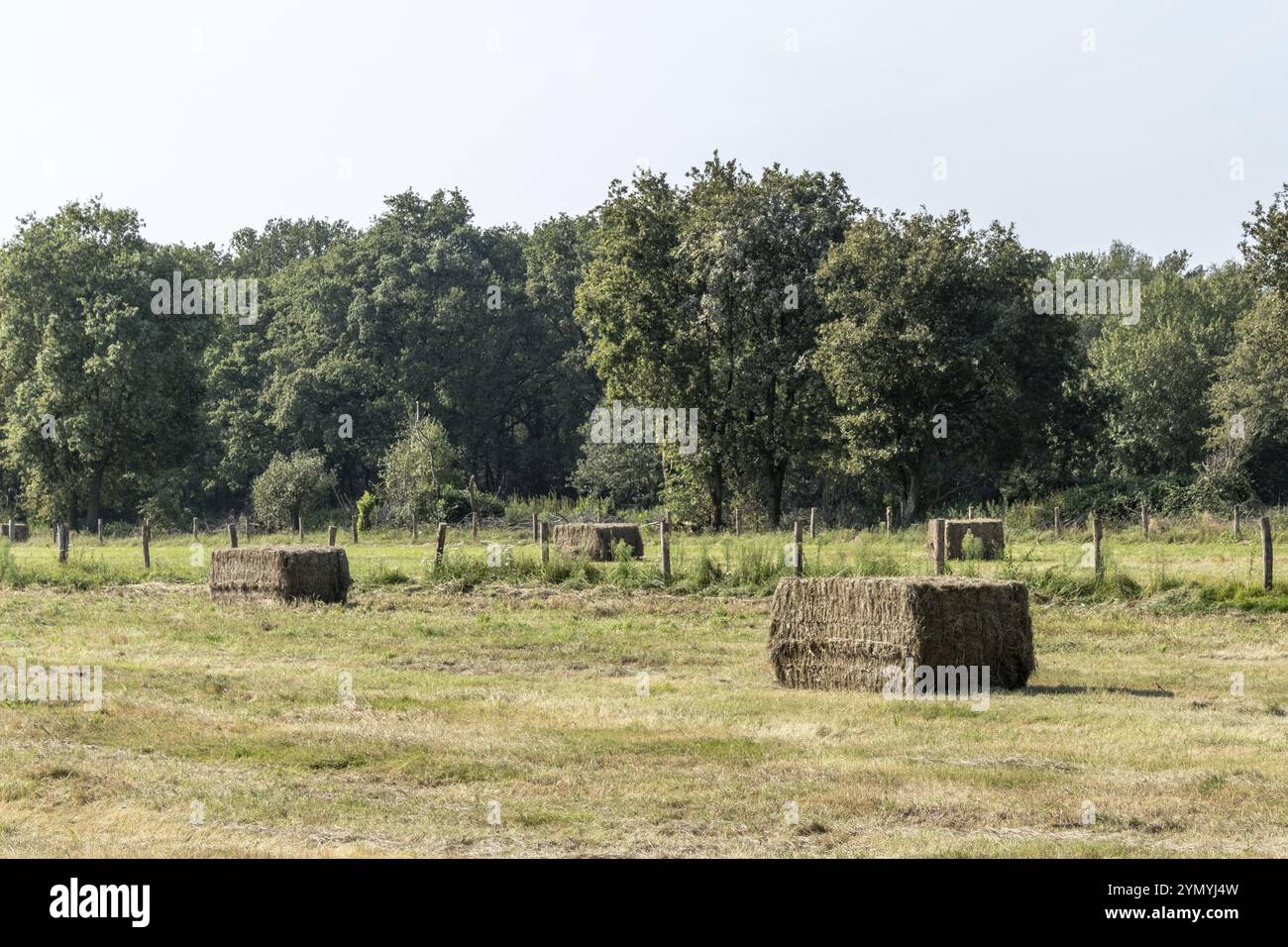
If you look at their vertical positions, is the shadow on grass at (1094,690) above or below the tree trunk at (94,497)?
below

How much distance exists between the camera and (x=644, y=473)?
78.5 meters

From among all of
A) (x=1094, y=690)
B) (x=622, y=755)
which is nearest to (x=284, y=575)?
(x=1094, y=690)

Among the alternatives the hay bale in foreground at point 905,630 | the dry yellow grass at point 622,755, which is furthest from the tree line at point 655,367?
the hay bale in foreground at point 905,630

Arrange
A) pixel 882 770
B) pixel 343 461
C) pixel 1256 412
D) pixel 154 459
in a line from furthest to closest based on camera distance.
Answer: pixel 343 461 < pixel 154 459 < pixel 1256 412 < pixel 882 770

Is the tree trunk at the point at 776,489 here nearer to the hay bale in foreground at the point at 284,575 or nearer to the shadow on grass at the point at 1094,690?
the hay bale in foreground at the point at 284,575

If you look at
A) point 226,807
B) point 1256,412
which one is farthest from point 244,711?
point 1256,412

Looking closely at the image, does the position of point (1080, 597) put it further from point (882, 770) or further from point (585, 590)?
point (882, 770)

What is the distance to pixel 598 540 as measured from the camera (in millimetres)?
40625

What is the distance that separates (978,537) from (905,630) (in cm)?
2086

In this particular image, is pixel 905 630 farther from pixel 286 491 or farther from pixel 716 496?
pixel 286 491

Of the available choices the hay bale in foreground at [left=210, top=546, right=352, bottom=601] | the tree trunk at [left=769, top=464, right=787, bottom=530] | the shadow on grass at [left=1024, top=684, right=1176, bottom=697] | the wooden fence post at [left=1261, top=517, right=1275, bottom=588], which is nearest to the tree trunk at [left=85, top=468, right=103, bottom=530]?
the tree trunk at [left=769, top=464, right=787, bottom=530]

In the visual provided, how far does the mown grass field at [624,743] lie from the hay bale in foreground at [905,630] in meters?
0.54

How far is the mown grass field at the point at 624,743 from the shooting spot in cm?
1028

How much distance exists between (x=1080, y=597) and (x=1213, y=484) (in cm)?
3255
